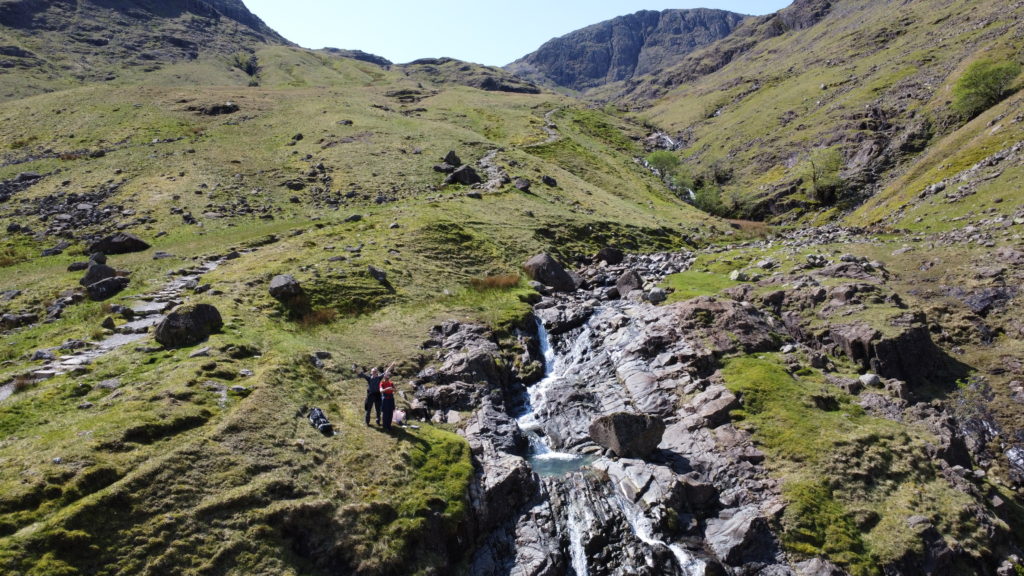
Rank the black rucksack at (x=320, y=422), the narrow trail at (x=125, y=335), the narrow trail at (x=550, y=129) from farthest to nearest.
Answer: the narrow trail at (x=550, y=129) → the narrow trail at (x=125, y=335) → the black rucksack at (x=320, y=422)

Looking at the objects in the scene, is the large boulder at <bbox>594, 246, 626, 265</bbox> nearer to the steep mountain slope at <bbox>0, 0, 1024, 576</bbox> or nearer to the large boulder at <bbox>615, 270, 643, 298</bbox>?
the steep mountain slope at <bbox>0, 0, 1024, 576</bbox>

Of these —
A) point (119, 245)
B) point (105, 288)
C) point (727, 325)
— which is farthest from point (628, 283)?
point (119, 245)

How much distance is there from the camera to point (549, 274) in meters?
46.9

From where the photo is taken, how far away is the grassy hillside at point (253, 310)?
14938 mm

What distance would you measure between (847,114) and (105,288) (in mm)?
137458

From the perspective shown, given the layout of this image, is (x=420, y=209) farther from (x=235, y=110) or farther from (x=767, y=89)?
(x=767, y=89)

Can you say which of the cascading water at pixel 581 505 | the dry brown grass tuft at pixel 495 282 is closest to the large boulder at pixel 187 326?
the cascading water at pixel 581 505

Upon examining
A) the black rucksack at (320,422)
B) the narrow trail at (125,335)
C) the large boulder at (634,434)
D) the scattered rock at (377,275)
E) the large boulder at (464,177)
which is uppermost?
the large boulder at (464,177)

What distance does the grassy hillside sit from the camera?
1494 cm

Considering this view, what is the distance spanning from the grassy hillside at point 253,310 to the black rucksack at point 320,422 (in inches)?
18.1

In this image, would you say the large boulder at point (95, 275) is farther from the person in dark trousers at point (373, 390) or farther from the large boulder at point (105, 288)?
the person in dark trousers at point (373, 390)

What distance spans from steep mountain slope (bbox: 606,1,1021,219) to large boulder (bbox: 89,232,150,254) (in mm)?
99124

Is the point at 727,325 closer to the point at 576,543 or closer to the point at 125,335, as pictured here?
the point at 576,543

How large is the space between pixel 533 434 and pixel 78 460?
19619mm
